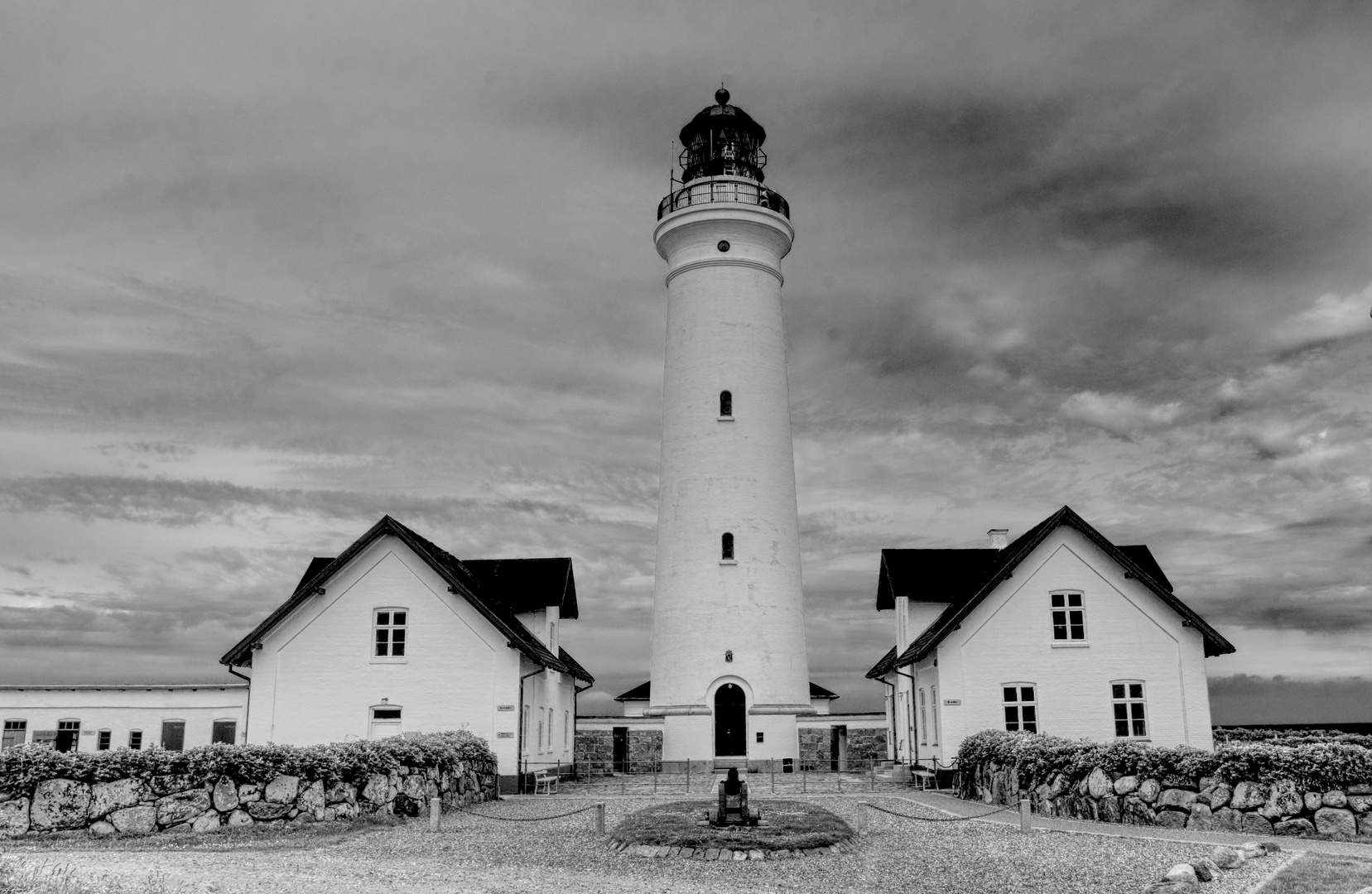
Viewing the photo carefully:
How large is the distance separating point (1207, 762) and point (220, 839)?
629 inches

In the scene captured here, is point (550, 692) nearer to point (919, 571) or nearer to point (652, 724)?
point (652, 724)

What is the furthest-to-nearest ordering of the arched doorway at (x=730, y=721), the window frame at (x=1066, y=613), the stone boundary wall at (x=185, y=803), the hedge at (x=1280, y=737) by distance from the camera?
the arched doorway at (x=730, y=721) → the hedge at (x=1280, y=737) → the window frame at (x=1066, y=613) → the stone boundary wall at (x=185, y=803)

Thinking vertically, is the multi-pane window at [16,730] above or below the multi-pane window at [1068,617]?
below

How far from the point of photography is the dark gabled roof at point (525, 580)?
3491 centimetres

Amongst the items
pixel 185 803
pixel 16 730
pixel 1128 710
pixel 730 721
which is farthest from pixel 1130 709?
pixel 16 730

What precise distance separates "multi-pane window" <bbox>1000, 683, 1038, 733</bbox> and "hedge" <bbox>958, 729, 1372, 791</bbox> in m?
5.29

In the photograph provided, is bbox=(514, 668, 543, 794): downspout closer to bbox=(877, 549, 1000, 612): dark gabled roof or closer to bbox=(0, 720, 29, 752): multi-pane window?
bbox=(877, 549, 1000, 612): dark gabled roof

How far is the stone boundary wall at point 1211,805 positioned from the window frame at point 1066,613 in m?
7.38

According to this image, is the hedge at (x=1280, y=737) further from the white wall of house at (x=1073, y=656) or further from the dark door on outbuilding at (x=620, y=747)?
the dark door on outbuilding at (x=620, y=747)

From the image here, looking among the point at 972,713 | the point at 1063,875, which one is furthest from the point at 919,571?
the point at 1063,875

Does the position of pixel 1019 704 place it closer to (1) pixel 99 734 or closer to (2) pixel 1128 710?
(2) pixel 1128 710

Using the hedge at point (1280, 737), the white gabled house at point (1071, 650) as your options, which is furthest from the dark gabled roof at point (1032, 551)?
the hedge at point (1280, 737)

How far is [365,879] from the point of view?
570 inches

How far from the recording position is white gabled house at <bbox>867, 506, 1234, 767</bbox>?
29.2 m
